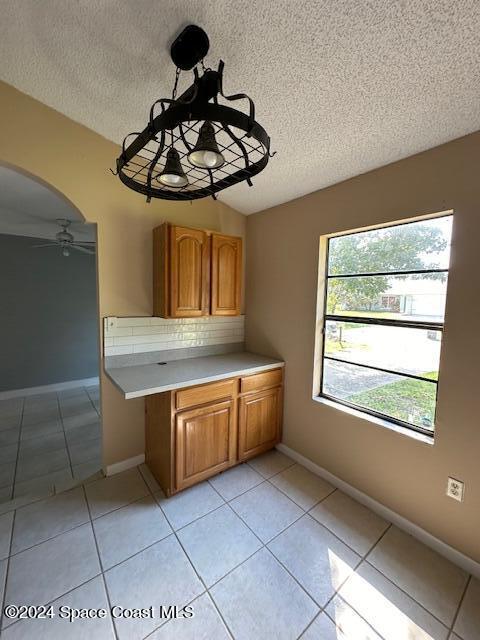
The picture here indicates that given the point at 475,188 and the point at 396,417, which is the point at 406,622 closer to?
the point at 396,417

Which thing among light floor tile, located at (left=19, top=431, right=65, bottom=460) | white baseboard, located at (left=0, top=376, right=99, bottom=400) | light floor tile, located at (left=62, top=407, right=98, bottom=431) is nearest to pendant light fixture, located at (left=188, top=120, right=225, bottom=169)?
light floor tile, located at (left=19, top=431, right=65, bottom=460)

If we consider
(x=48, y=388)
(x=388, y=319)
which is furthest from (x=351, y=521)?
(x=48, y=388)

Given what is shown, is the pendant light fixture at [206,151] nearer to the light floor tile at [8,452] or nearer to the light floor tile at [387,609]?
the light floor tile at [387,609]

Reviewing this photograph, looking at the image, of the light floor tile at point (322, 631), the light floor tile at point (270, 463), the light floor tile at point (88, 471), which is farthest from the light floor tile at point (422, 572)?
the light floor tile at point (88, 471)

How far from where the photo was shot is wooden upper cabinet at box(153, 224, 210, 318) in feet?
6.74

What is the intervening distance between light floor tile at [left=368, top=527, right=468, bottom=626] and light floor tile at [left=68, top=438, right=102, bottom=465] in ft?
7.39

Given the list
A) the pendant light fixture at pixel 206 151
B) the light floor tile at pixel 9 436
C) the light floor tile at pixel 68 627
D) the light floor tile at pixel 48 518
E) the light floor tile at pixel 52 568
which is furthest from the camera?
the light floor tile at pixel 9 436

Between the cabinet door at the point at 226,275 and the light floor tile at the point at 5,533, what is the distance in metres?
1.92

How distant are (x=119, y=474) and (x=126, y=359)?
94cm

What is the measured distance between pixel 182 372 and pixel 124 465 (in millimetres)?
977

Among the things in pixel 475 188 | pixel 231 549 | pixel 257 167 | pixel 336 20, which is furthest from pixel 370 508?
pixel 336 20

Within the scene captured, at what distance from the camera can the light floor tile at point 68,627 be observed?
1118 mm

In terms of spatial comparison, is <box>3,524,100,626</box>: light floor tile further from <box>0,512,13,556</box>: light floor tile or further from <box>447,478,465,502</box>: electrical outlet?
<box>447,478,465,502</box>: electrical outlet

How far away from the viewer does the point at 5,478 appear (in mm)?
2068
